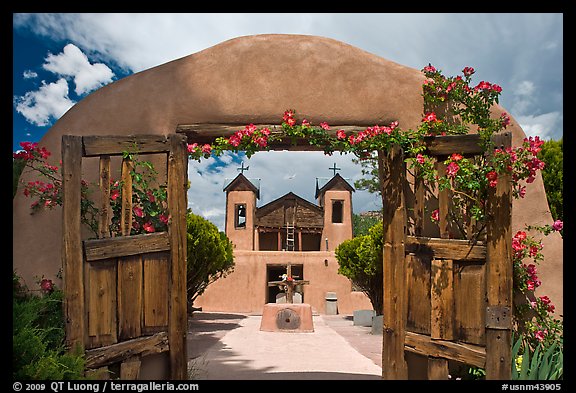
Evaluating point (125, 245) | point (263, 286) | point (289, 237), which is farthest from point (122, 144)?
point (289, 237)

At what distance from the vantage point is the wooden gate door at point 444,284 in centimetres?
466

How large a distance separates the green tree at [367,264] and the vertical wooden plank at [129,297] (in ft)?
35.3

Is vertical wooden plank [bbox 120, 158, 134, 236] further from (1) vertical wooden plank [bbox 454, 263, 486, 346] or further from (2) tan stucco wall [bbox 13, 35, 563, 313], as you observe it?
(1) vertical wooden plank [bbox 454, 263, 486, 346]

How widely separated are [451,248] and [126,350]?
333 centimetres

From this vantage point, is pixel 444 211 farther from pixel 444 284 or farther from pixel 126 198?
pixel 126 198

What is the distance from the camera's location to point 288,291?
1847 centimetres

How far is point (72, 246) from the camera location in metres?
4.59

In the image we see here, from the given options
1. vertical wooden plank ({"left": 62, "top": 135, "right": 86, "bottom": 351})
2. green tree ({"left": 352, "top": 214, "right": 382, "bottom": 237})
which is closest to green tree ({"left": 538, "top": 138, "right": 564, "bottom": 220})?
vertical wooden plank ({"left": 62, "top": 135, "right": 86, "bottom": 351})

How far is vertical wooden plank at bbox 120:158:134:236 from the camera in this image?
482 centimetres

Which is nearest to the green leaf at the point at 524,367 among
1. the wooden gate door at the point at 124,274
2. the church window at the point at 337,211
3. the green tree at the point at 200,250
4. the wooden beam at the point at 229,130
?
the wooden beam at the point at 229,130

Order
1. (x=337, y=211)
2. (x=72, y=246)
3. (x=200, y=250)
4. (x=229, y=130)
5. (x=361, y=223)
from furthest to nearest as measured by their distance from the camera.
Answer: (x=361, y=223), (x=337, y=211), (x=200, y=250), (x=229, y=130), (x=72, y=246)

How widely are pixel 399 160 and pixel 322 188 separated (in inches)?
1007

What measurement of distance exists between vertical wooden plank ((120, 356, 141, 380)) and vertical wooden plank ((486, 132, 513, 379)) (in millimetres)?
3380

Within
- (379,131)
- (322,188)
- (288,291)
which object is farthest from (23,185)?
(322,188)
